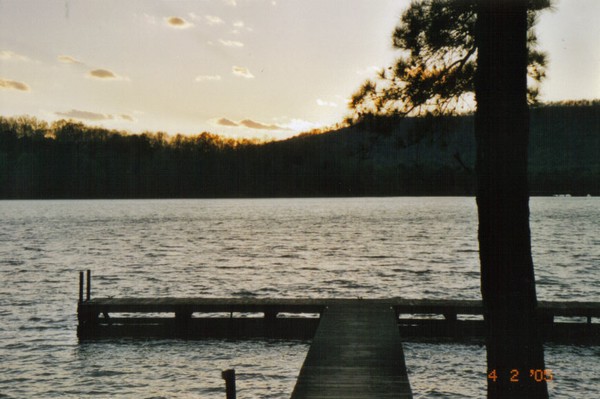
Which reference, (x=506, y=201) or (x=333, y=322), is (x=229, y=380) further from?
(x=333, y=322)

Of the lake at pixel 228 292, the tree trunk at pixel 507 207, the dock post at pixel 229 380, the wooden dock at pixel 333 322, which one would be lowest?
the lake at pixel 228 292

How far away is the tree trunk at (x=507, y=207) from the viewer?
606 cm

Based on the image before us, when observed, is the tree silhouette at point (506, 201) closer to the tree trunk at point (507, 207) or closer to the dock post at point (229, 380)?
the tree trunk at point (507, 207)

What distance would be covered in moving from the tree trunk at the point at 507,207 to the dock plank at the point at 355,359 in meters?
3.77

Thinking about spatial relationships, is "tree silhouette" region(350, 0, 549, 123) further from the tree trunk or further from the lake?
the lake

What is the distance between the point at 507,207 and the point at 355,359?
6.64 meters

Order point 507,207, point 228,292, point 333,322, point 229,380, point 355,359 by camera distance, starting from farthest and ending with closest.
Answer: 1. point 228,292
2. point 333,322
3. point 355,359
4. point 229,380
5. point 507,207

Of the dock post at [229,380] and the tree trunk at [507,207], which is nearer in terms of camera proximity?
the tree trunk at [507,207]

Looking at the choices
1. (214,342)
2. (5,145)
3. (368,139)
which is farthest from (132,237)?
(5,145)

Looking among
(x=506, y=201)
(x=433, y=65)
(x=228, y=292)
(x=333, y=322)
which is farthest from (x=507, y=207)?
(x=228, y=292)

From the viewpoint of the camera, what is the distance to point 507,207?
6.06 metres

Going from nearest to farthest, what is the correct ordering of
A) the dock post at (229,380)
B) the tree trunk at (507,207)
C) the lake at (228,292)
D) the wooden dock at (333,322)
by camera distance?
the tree trunk at (507,207) → the dock post at (229,380) → the wooden dock at (333,322) → the lake at (228,292)

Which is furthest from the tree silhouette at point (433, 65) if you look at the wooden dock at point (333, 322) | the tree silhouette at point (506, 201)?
the wooden dock at point (333, 322)

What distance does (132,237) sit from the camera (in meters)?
81.9
